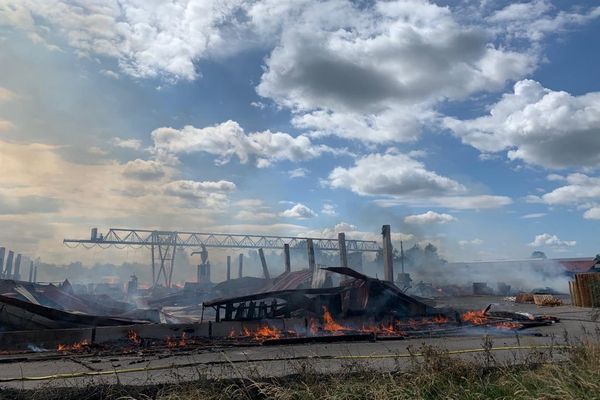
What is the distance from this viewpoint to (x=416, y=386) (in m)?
5.75

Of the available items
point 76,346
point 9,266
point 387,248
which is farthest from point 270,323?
point 9,266

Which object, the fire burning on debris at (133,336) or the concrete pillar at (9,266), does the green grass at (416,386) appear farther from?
the concrete pillar at (9,266)

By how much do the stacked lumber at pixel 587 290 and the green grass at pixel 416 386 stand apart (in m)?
17.2

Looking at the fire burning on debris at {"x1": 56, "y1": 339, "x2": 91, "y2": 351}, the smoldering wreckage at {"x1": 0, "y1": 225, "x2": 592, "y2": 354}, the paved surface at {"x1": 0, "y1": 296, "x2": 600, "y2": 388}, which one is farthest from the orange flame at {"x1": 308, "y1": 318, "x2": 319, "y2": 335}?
the fire burning on debris at {"x1": 56, "y1": 339, "x2": 91, "y2": 351}

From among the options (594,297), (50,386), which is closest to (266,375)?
(50,386)

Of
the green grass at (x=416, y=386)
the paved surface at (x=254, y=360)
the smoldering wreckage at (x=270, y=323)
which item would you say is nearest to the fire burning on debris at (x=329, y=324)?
the smoldering wreckage at (x=270, y=323)

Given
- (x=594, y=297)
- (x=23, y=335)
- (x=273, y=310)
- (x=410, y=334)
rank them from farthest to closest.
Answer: (x=594, y=297)
(x=273, y=310)
(x=410, y=334)
(x=23, y=335)

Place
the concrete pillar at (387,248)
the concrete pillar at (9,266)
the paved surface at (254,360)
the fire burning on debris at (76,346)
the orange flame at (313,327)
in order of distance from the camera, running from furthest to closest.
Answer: the concrete pillar at (9,266) < the concrete pillar at (387,248) < the orange flame at (313,327) < the fire burning on debris at (76,346) < the paved surface at (254,360)

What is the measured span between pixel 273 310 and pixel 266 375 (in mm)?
7793

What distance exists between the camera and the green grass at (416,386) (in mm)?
5515

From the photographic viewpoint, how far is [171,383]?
21.9 ft

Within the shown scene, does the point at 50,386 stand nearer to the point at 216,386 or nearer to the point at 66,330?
the point at 216,386

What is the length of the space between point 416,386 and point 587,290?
791 inches

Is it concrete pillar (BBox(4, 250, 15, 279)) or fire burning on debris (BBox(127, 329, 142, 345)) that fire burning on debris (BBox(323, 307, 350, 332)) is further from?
concrete pillar (BBox(4, 250, 15, 279))
